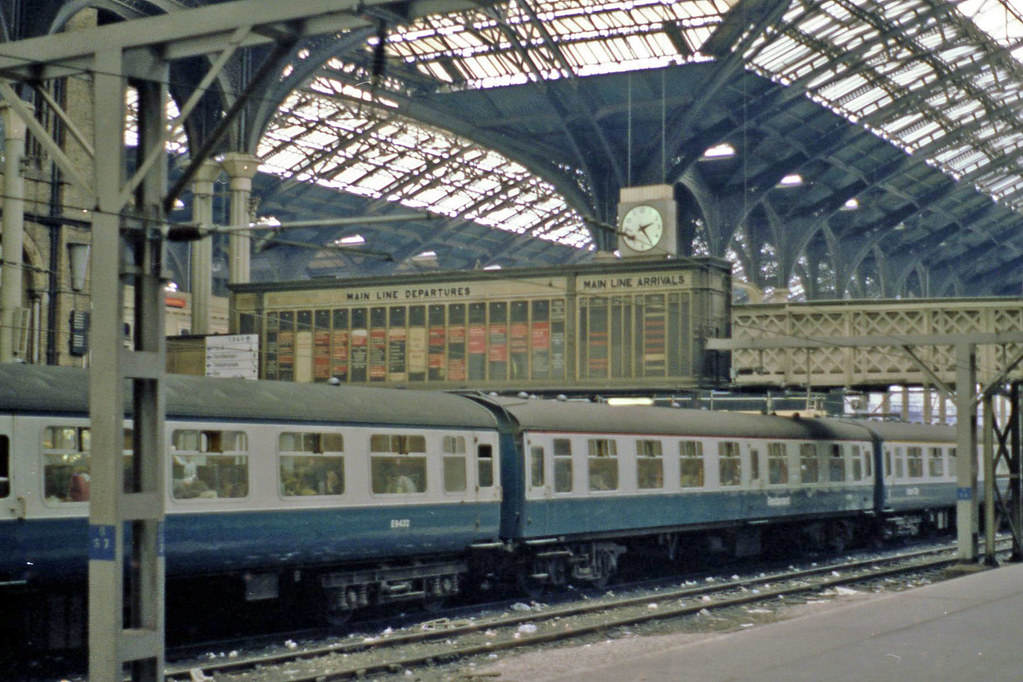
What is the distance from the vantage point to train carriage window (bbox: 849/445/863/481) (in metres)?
31.9

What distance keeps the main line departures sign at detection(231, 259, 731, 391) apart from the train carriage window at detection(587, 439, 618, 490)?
30.8 feet

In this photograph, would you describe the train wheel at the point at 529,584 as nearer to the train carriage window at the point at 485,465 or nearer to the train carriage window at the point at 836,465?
the train carriage window at the point at 485,465

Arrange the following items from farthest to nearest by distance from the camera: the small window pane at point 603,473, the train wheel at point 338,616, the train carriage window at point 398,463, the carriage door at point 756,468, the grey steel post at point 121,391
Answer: the carriage door at point 756,468, the small window pane at point 603,473, the train carriage window at point 398,463, the train wheel at point 338,616, the grey steel post at point 121,391

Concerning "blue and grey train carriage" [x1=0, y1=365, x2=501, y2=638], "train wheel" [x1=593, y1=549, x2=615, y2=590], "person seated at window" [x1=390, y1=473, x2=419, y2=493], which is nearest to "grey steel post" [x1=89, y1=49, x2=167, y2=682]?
"blue and grey train carriage" [x1=0, y1=365, x2=501, y2=638]

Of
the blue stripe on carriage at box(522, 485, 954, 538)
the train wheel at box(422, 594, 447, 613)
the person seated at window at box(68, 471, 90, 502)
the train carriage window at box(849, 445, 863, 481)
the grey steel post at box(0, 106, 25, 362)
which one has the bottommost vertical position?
the train wheel at box(422, 594, 447, 613)

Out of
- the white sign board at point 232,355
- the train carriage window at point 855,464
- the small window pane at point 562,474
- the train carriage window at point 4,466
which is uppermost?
the white sign board at point 232,355

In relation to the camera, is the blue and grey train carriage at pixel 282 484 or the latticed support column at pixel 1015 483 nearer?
the blue and grey train carriage at pixel 282 484

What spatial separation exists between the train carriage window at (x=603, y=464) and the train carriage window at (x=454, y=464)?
3.11m

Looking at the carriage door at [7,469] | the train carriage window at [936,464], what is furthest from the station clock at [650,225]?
the carriage door at [7,469]

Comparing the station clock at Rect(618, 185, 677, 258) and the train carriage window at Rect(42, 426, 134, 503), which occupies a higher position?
the station clock at Rect(618, 185, 677, 258)

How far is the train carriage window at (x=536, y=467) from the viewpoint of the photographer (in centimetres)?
2069

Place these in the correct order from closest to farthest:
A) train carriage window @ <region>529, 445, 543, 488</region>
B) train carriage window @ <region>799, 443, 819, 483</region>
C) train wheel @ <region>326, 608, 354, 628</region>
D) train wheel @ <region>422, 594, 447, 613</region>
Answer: train wheel @ <region>326, 608, 354, 628</region> → train wheel @ <region>422, 594, 447, 613</region> → train carriage window @ <region>529, 445, 543, 488</region> → train carriage window @ <region>799, 443, 819, 483</region>

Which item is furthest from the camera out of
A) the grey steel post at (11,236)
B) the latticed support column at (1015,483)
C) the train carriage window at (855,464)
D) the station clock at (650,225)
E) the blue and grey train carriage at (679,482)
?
the station clock at (650,225)

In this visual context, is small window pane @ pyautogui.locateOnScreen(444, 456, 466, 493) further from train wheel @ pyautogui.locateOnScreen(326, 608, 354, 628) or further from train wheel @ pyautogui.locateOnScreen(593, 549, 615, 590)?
train wheel @ pyautogui.locateOnScreen(593, 549, 615, 590)
